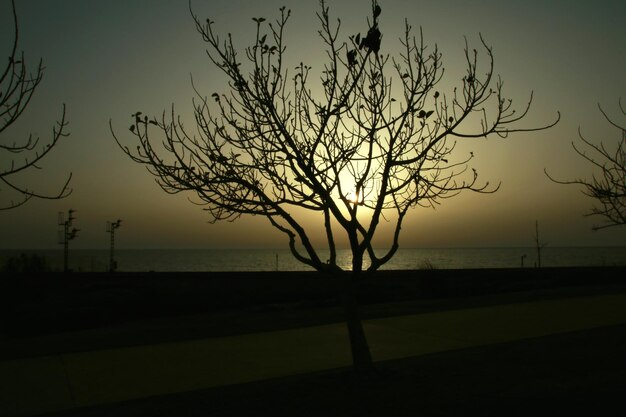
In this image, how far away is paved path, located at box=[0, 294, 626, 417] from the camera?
7.93m

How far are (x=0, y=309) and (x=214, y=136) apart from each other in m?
18.3

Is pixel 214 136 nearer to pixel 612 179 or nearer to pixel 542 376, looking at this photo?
pixel 542 376

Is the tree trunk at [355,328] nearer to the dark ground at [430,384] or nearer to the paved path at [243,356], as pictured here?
the dark ground at [430,384]

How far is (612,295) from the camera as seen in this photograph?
16.9 metres

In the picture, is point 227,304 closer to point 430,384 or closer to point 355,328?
point 355,328

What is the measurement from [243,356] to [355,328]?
2.82 m

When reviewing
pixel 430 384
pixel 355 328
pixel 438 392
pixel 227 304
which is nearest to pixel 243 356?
pixel 355 328

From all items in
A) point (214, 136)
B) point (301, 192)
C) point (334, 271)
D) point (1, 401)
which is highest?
point (214, 136)

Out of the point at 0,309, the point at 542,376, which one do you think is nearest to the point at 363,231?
the point at 542,376

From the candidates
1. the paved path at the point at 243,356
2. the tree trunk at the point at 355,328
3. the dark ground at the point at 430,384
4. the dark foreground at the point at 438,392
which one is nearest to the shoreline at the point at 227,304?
the dark ground at the point at 430,384

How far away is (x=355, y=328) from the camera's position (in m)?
7.91

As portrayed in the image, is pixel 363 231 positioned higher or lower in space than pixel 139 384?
higher

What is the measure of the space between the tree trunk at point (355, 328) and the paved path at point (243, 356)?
1.13 meters

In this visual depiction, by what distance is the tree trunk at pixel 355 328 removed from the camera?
25.7ft
